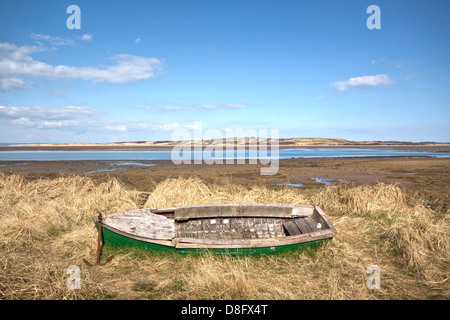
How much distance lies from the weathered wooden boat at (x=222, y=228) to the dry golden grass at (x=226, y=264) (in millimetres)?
292

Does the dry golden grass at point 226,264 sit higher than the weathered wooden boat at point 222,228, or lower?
lower

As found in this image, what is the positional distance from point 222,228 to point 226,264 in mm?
2209

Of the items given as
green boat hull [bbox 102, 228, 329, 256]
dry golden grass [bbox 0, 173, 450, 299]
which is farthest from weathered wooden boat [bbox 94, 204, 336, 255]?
dry golden grass [bbox 0, 173, 450, 299]

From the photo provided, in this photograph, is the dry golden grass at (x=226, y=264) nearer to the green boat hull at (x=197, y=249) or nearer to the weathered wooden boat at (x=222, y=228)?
the green boat hull at (x=197, y=249)

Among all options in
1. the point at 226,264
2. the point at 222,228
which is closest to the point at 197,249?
the point at 226,264

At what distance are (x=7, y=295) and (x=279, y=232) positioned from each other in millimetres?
6164

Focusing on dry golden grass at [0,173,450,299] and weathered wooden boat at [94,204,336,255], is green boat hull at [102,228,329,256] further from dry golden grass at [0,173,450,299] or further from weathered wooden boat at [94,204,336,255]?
dry golden grass at [0,173,450,299]

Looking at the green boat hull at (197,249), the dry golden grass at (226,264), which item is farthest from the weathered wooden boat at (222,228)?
the dry golden grass at (226,264)

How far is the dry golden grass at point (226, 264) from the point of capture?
5.19m

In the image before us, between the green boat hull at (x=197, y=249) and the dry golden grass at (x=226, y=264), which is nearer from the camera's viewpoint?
the dry golden grass at (x=226, y=264)

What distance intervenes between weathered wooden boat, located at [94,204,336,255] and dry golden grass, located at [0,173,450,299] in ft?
0.96

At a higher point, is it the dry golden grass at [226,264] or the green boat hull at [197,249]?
the green boat hull at [197,249]
